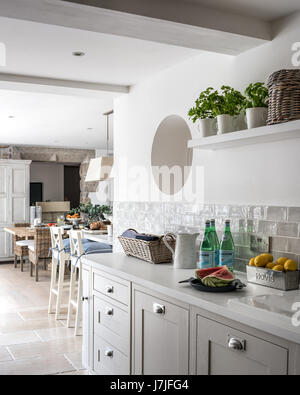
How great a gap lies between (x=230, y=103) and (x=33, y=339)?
3135 millimetres

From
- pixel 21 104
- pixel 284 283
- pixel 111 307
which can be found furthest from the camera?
pixel 21 104

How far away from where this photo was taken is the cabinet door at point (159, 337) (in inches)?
90.0

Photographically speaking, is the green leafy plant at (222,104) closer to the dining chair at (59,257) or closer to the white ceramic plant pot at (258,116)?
the white ceramic plant pot at (258,116)

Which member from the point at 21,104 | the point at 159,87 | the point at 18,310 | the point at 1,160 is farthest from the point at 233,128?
the point at 1,160

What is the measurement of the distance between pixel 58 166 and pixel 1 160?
3421mm

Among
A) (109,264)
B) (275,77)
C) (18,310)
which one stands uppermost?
(275,77)

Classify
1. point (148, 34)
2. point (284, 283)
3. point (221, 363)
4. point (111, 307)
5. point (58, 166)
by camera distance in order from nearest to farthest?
point (221, 363), point (284, 283), point (148, 34), point (111, 307), point (58, 166)

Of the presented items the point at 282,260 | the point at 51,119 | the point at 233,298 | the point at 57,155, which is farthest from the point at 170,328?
the point at 57,155

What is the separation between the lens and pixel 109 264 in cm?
320

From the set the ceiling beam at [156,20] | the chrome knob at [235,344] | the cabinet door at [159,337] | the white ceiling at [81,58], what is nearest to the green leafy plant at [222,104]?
the ceiling beam at [156,20]

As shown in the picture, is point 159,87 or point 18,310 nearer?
point 159,87

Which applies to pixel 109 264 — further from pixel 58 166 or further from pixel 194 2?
pixel 58 166

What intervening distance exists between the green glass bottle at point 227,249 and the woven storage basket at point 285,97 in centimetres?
76

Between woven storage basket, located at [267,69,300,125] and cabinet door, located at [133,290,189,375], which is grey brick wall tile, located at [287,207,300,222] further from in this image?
cabinet door, located at [133,290,189,375]
